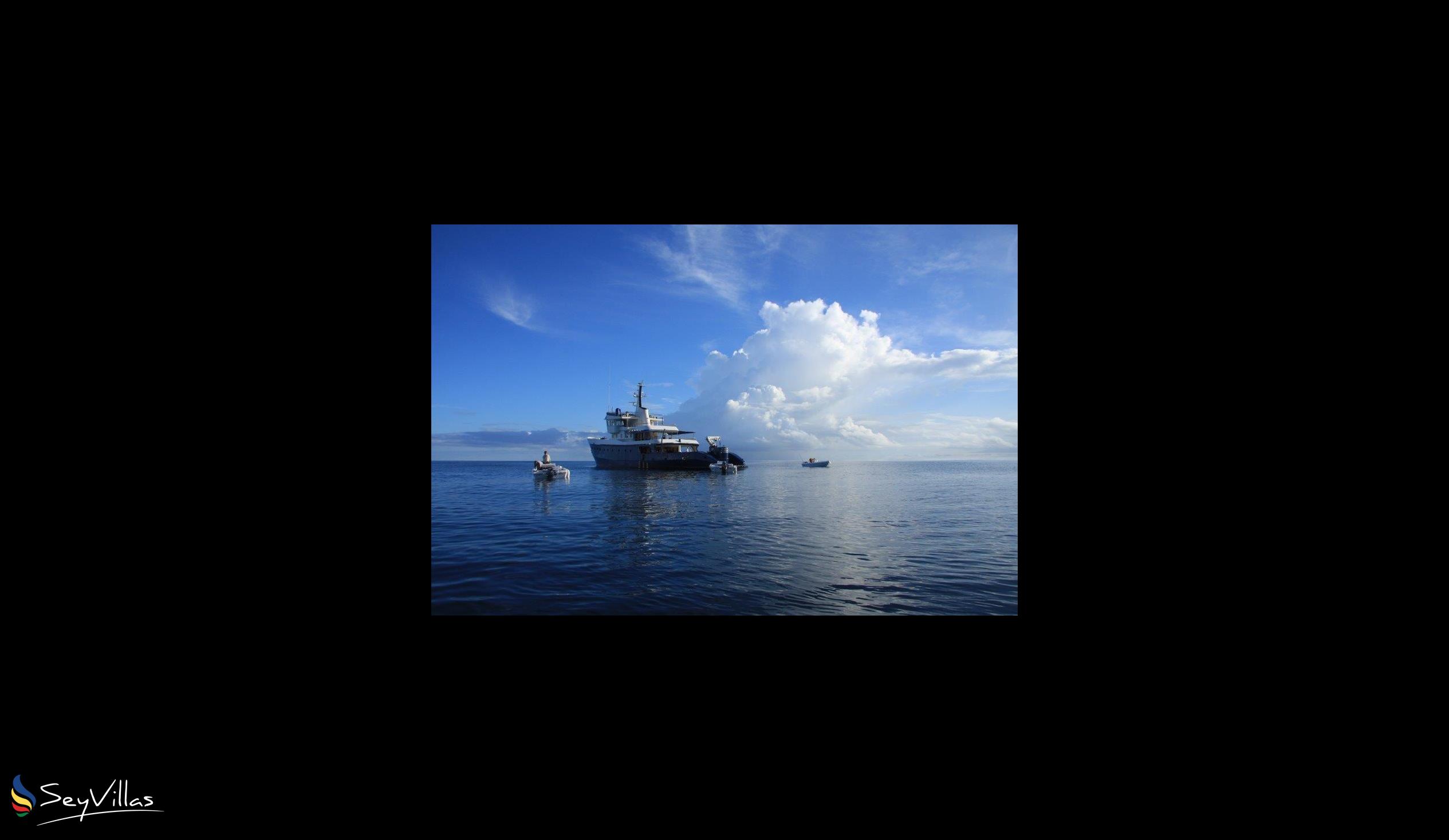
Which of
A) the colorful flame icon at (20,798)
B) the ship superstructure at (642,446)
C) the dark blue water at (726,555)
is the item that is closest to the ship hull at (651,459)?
the ship superstructure at (642,446)

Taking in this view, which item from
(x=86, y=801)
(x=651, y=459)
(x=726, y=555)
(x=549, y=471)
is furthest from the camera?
(x=651, y=459)

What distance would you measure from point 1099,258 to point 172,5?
2874 millimetres

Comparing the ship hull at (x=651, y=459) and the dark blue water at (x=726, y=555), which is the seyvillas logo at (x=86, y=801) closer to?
the dark blue water at (x=726, y=555)

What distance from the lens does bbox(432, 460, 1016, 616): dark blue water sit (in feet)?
12.6

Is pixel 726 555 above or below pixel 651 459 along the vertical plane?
below

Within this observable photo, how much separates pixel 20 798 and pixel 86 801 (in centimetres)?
20

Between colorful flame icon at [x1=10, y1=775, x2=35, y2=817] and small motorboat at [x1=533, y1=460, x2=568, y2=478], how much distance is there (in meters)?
15.9

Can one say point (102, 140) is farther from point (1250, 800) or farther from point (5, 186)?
point (1250, 800)

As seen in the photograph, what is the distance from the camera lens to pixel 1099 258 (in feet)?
4.56

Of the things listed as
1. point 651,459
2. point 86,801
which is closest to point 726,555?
point 86,801

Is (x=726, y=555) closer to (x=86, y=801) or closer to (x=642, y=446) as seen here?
(x=86, y=801)

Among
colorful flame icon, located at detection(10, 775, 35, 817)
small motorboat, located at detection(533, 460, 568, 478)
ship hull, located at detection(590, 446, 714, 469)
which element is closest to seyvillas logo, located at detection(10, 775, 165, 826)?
colorful flame icon, located at detection(10, 775, 35, 817)

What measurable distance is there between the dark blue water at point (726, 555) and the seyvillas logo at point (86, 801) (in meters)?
2.43

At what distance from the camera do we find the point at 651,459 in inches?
775
